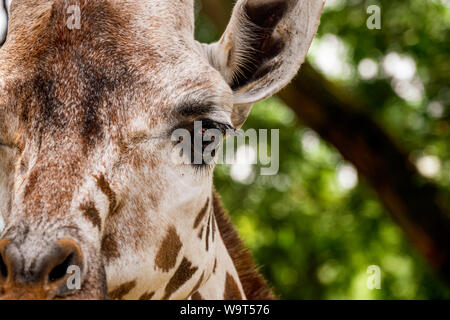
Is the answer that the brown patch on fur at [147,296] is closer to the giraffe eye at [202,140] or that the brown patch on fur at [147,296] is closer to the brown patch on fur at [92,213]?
the brown patch on fur at [92,213]

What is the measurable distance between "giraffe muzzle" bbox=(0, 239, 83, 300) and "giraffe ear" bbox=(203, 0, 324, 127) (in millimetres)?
1547

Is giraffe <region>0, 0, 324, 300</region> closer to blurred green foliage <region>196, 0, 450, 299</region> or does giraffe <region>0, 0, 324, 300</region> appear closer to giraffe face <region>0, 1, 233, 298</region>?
giraffe face <region>0, 1, 233, 298</region>

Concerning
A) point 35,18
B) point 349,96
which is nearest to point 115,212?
point 35,18

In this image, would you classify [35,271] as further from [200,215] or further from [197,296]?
[197,296]

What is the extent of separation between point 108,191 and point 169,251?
496mm

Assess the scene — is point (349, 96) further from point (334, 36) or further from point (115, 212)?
point (115, 212)

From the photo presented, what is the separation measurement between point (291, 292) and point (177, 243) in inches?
337

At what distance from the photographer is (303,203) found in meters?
11.9

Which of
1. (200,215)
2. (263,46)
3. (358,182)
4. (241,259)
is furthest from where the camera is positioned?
(358,182)

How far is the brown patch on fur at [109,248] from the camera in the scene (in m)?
2.74

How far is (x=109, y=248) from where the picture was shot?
2.77 m

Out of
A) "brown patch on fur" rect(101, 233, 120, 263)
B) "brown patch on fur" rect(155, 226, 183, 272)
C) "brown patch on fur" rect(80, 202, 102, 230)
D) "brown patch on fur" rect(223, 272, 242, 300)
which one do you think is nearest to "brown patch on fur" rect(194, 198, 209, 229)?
"brown patch on fur" rect(155, 226, 183, 272)

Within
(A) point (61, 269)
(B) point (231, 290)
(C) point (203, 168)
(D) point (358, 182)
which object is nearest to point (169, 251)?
(C) point (203, 168)
